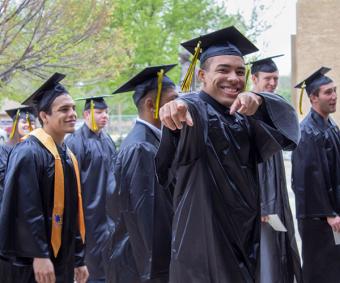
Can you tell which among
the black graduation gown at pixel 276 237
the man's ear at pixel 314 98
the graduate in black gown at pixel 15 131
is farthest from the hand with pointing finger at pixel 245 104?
the graduate in black gown at pixel 15 131

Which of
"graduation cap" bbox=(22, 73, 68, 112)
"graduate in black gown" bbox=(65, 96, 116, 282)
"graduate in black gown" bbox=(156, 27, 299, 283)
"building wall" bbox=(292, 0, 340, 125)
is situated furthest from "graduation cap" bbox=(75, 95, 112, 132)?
"building wall" bbox=(292, 0, 340, 125)

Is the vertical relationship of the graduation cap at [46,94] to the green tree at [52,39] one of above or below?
below

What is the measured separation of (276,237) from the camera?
4820 millimetres

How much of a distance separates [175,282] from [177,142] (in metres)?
0.72

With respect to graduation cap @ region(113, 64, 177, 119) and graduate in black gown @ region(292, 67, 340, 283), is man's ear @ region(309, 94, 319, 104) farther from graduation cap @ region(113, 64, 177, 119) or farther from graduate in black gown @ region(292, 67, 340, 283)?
graduation cap @ region(113, 64, 177, 119)

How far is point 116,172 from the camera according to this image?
440 cm

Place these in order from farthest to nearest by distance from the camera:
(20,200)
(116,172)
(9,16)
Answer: (9,16), (116,172), (20,200)

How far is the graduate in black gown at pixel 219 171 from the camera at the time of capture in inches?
115

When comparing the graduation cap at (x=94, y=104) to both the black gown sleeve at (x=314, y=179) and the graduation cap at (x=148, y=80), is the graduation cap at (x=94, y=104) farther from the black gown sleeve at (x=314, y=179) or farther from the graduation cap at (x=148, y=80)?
the graduation cap at (x=148, y=80)

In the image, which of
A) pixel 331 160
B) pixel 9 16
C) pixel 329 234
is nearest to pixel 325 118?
pixel 331 160

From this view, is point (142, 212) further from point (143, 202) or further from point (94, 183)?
point (94, 183)

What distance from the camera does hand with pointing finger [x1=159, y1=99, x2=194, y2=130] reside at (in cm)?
271

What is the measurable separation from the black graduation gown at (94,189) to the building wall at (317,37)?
1233 centimetres

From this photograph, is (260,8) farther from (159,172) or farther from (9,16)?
(159,172)
